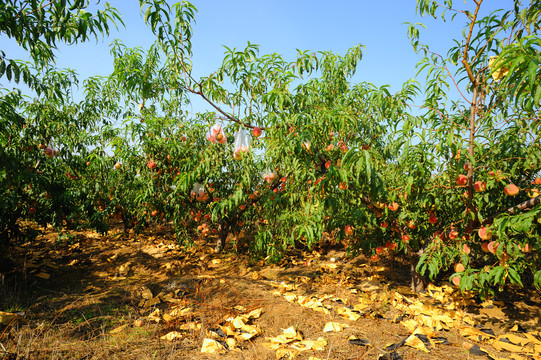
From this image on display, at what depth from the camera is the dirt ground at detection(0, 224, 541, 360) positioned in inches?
99.7

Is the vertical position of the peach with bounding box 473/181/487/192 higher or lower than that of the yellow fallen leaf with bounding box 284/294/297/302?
higher

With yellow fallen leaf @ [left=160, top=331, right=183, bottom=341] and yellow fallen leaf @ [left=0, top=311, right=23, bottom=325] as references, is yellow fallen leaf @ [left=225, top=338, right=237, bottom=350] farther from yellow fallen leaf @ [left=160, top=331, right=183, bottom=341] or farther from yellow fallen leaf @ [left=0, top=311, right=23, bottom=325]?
yellow fallen leaf @ [left=0, top=311, right=23, bottom=325]

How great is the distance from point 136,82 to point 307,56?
2.19 m

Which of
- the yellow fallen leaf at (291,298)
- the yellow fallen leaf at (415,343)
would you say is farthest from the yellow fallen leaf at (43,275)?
the yellow fallen leaf at (415,343)

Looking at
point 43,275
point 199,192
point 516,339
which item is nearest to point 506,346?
point 516,339

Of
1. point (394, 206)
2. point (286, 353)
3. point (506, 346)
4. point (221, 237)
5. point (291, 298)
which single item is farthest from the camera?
point (221, 237)

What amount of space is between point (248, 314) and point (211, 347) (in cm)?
67

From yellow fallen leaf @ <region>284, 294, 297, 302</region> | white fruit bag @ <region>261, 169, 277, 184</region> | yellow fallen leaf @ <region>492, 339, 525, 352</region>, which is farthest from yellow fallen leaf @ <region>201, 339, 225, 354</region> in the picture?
yellow fallen leaf @ <region>492, 339, 525, 352</region>

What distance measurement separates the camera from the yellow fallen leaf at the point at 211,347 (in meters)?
2.52

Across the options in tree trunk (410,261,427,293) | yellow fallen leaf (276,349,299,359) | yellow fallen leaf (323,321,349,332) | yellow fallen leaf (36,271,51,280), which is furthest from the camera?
yellow fallen leaf (36,271,51,280)

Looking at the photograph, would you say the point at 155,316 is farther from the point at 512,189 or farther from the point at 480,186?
the point at 512,189

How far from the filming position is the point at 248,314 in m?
3.15

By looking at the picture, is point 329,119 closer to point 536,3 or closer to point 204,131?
point 536,3

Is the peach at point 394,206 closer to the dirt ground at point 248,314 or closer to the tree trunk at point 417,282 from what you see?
the dirt ground at point 248,314
